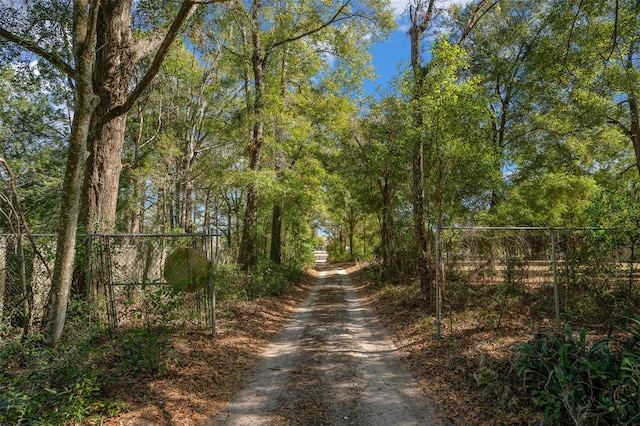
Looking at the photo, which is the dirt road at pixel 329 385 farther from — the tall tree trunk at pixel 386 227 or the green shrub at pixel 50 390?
the tall tree trunk at pixel 386 227

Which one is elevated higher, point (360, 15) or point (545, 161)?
point (360, 15)

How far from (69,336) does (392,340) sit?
5.95 metres

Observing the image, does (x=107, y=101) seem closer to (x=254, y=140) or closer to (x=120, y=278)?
(x=120, y=278)

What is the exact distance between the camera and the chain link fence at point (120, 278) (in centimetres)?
588

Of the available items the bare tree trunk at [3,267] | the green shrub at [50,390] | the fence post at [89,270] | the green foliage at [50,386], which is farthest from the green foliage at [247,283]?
the green shrub at [50,390]

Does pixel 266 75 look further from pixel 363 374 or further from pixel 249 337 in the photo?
pixel 363 374

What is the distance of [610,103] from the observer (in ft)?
40.1

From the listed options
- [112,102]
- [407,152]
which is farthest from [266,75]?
[112,102]

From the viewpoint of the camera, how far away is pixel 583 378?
12.1 ft

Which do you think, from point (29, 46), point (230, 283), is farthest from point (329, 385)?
point (29, 46)

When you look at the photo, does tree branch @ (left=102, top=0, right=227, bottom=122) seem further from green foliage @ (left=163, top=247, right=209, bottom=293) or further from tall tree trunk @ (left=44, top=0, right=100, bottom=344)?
green foliage @ (left=163, top=247, right=209, bottom=293)

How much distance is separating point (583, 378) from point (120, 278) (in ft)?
24.9

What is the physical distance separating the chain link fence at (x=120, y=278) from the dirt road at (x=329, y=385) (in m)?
1.87

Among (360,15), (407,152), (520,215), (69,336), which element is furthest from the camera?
(520,215)
